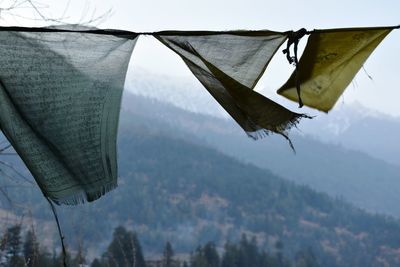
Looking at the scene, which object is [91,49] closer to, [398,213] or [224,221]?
[224,221]

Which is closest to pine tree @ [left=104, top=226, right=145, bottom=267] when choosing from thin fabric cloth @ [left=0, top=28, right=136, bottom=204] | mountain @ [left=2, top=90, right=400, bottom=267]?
thin fabric cloth @ [left=0, top=28, right=136, bottom=204]

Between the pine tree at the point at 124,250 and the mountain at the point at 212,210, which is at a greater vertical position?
the mountain at the point at 212,210

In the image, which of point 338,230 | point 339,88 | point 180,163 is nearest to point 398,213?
point 338,230

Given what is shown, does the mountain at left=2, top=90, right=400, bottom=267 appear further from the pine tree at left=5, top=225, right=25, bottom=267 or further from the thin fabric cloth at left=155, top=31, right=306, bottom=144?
the thin fabric cloth at left=155, top=31, right=306, bottom=144

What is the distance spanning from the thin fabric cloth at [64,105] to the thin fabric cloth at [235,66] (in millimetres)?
242

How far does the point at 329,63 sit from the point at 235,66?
0.45m

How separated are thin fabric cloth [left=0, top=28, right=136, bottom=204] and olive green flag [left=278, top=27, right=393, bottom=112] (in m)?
0.78

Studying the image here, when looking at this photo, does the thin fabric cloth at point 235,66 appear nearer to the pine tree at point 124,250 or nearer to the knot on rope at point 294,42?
the knot on rope at point 294,42

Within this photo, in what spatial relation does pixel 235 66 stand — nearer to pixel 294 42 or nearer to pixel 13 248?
pixel 294 42

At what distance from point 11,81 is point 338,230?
12441 cm

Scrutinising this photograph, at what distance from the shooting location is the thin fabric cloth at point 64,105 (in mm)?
1915

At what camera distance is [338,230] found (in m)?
120

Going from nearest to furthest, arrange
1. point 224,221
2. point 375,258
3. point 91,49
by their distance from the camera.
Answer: point 91,49
point 375,258
point 224,221

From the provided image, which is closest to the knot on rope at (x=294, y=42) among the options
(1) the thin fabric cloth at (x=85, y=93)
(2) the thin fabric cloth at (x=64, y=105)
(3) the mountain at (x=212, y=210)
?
(1) the thin fabric cloth at (x=85, y=93)
